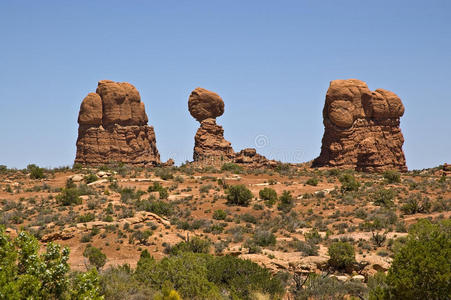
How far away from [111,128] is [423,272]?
45.9 metres

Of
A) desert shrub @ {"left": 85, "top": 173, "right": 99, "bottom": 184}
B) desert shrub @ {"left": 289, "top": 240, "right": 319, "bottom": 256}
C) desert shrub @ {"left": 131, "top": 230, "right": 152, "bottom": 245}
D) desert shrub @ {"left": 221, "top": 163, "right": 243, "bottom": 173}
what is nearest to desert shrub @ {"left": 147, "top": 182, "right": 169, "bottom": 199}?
desert shrub @ {"left": 85, "top": 173, "right": 99, "bottom": 184}

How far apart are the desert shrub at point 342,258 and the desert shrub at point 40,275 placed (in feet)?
35.1

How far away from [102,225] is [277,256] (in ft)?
30.1

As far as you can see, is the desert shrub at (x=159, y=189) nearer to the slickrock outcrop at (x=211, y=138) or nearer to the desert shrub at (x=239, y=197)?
the desert shrub at (x=239, y=197)

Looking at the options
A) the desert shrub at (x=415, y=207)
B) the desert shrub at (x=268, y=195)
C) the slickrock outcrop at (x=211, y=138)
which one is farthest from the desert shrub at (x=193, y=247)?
the slickrock outcrop at (x=211, y=138)

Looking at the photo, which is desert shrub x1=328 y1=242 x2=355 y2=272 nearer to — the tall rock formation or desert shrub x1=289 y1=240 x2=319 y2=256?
desert shrub x1=289 y1=240 x2=319 y2=256

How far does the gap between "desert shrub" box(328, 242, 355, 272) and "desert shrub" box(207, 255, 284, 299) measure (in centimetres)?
413

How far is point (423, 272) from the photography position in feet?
36.4

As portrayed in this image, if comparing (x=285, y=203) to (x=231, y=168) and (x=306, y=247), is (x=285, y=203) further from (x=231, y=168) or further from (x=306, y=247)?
(x=231, y=168)

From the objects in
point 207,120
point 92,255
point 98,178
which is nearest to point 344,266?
point 92,255

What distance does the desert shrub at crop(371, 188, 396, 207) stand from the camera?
32.2 m

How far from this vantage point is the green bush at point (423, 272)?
10875 millimetres

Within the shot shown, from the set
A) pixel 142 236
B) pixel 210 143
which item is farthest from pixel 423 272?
pixel 210 143

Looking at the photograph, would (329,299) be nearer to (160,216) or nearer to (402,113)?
(160,216)
